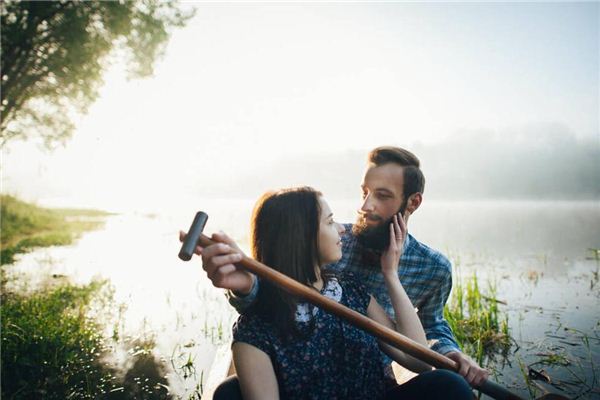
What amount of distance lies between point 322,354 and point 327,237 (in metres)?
0.60

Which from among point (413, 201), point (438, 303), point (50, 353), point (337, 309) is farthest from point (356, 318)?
point (50, 353)

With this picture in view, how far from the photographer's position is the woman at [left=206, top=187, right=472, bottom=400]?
181 cm

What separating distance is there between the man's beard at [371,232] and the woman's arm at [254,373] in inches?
52.6

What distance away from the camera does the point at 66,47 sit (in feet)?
34.8

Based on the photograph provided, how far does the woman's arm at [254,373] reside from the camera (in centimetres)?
170

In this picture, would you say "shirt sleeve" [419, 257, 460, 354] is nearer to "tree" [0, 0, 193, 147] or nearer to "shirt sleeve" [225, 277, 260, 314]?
"shirt sleeve" [225, 277, 260, 314]

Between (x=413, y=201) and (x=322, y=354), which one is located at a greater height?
(x=413, y=201)

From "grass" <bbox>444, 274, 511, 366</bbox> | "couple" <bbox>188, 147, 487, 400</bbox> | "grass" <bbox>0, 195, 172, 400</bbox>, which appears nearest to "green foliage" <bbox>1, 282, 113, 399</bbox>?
"grass" <bbox>0, 195, 172, 400</bbox>

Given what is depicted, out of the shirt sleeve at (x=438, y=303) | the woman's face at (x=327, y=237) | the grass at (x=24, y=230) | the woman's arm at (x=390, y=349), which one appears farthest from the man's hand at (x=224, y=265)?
the grass at (x=24, y=230)

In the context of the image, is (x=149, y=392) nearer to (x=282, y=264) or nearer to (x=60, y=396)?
(x=60, y=396)

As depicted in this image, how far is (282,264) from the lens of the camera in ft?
6.59

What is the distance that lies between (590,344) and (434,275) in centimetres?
446

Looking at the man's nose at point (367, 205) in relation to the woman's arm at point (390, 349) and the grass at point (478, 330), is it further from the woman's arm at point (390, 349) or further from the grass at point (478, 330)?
the grass at point (478, 330)

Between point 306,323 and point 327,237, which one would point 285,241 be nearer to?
point 327,237
